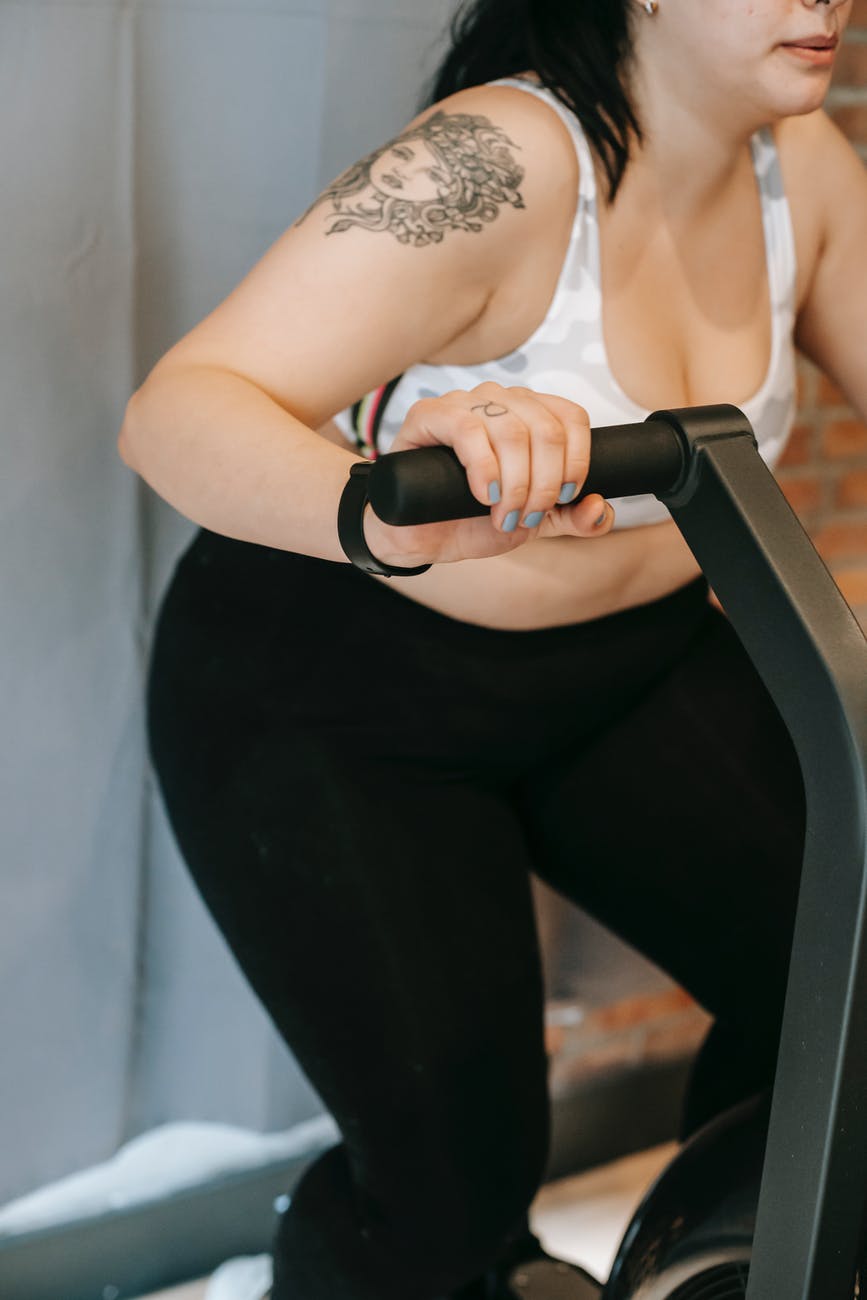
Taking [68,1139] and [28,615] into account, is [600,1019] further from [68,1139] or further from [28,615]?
[28,615]

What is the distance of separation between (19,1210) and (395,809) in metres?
0.80

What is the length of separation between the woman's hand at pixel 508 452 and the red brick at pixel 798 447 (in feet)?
3.84

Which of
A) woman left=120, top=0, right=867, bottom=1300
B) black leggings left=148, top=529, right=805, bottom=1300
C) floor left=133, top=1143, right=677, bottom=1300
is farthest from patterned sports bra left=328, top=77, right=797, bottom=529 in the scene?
floor left=133, top=1143, right=677, bottom=1300

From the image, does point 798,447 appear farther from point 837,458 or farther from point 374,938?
point 374,938

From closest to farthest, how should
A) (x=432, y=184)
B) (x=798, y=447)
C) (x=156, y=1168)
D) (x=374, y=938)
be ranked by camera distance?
1. (x=432, y=184)
2. (x=374, y=938)
3. (x=156, y=1168)
4. (x=798, y=447)

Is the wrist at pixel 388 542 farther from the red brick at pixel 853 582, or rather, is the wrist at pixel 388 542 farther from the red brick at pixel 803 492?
the red brick at pixel 853 582

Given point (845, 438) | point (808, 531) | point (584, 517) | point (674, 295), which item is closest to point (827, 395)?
point (845, 438)

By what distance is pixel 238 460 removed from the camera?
821mm

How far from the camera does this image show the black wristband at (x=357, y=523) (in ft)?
2.21

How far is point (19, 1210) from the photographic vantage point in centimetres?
152

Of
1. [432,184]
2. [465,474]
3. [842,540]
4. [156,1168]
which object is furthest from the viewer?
[842,540]

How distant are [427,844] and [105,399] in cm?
54

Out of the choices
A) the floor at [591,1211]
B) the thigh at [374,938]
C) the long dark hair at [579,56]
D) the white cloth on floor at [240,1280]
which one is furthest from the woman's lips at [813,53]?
the white cloth on floor at [240,1280]

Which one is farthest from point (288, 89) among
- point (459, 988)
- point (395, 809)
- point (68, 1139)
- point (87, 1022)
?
point (68, 1139)
